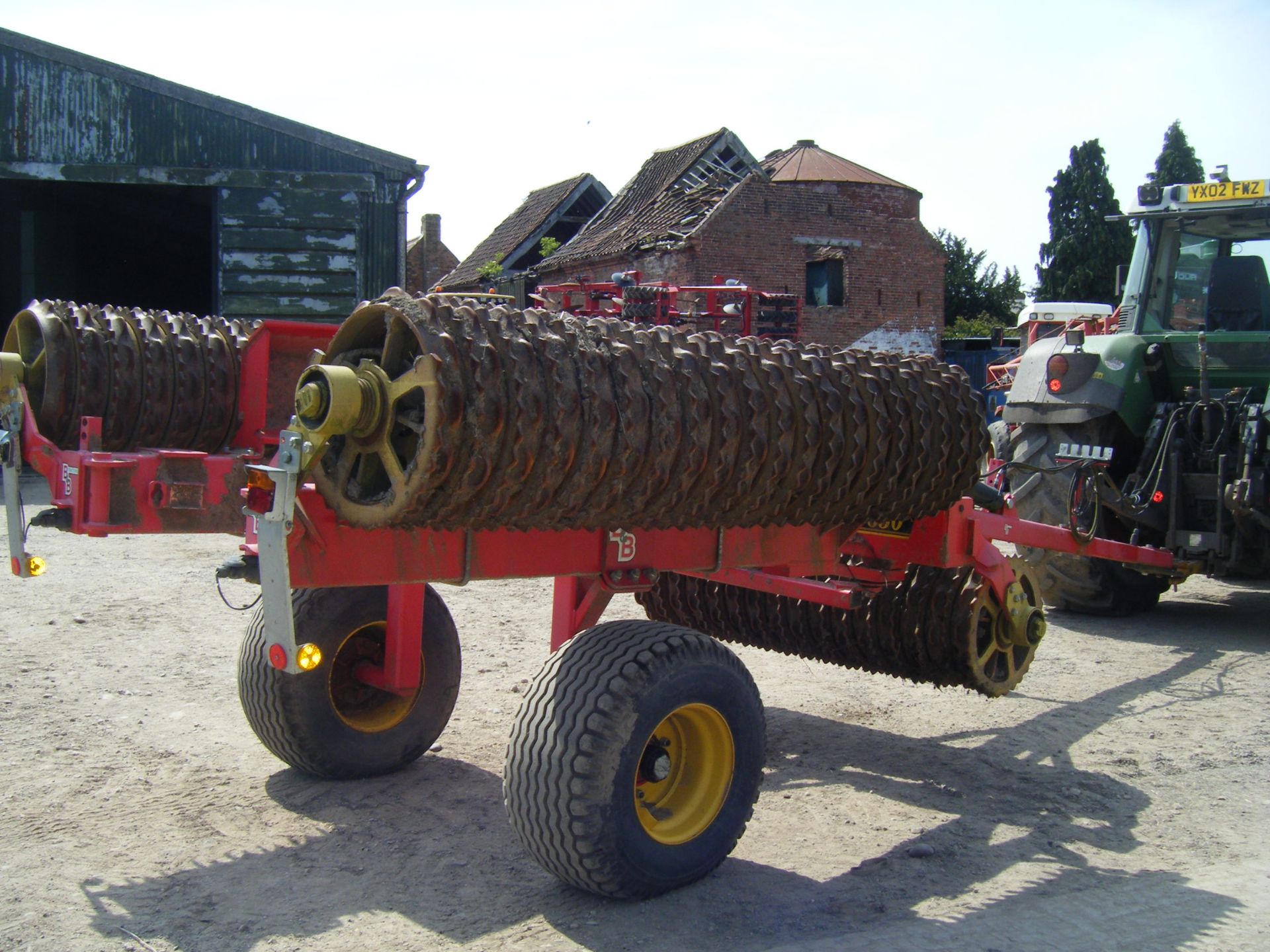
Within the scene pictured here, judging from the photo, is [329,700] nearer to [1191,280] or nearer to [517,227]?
[1191,280]

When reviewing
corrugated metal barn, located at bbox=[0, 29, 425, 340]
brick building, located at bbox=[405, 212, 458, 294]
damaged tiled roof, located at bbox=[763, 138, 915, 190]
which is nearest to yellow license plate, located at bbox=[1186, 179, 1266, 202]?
corrugated metal barn, located at bbox=[0, 29, 425, 340]

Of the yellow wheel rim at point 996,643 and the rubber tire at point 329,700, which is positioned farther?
the yellow wheel rim at point 996,643

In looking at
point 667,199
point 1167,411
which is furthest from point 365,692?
point 667,199

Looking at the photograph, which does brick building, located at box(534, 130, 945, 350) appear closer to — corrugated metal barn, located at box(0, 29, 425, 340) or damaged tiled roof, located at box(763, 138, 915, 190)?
damaged tiled roof, located at box(763, 138, 915, 190)

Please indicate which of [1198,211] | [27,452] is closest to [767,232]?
[1198,211]

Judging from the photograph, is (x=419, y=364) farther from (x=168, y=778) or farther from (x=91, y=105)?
(x=91, y=105)

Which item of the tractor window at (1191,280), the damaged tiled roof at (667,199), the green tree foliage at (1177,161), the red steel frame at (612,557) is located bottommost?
the red steel frame at (612,557)

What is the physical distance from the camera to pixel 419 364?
2.73m

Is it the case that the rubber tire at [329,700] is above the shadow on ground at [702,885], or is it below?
above

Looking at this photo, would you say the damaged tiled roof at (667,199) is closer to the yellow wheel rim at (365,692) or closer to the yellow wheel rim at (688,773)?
the yellow wheel rim at (365,692)

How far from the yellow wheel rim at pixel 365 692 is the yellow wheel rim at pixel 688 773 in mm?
1257

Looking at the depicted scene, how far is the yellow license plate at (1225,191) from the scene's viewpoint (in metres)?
7.03

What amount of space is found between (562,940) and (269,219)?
11.2 m

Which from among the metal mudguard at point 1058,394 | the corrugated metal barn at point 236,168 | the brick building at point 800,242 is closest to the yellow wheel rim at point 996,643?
the metal mudguard at point 1058,394
